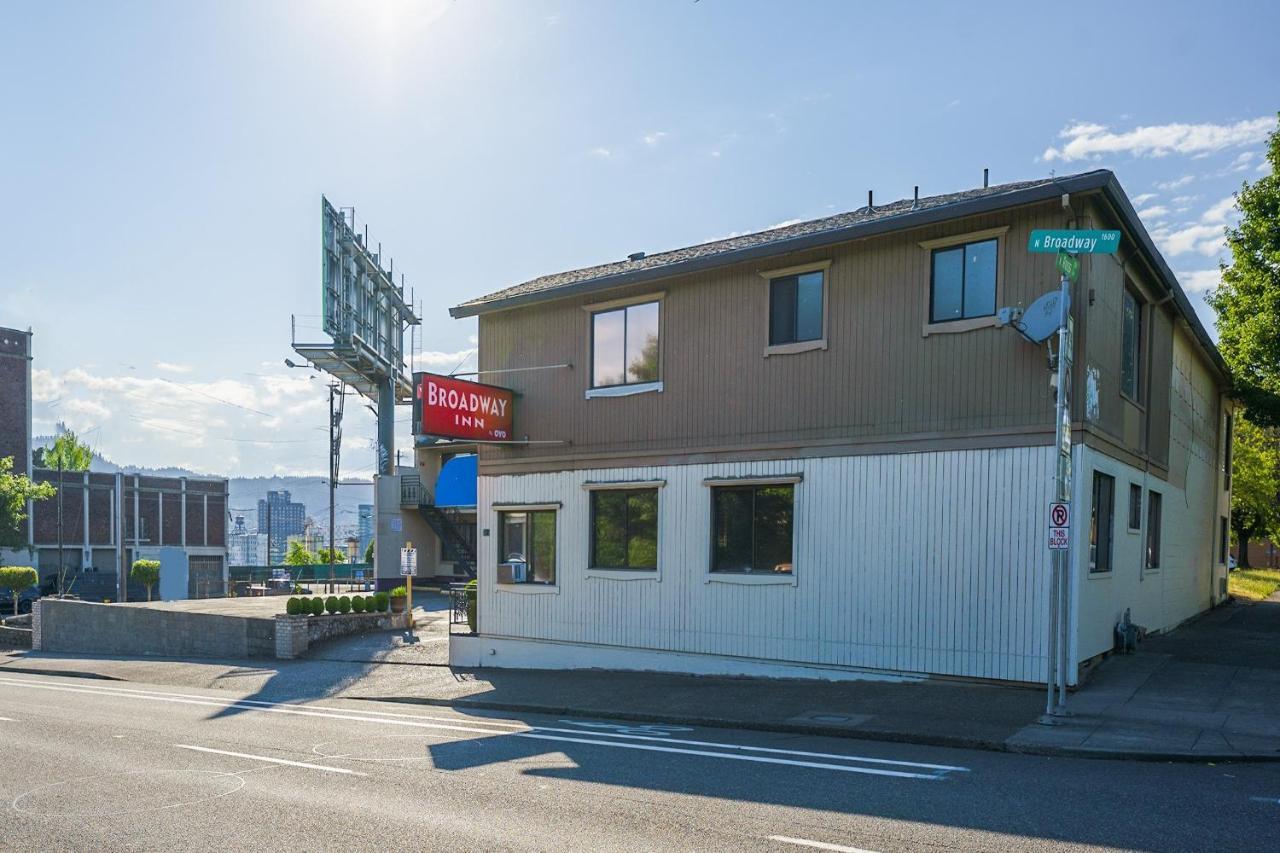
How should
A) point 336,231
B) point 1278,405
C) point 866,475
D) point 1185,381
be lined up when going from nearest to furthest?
1. point 866,475
2. point 1185,381
3. point 1278,405
4. point 336,231

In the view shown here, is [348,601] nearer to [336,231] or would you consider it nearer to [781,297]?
[781,297]

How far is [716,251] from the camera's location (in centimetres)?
1708

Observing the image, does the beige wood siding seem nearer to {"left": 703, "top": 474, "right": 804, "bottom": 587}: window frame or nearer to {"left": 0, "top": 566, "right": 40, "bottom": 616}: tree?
{"left": 703, "top": 474, "right": 804, "bottom": 587}: window frame

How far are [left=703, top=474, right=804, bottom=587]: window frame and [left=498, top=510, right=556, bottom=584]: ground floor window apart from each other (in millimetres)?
3350

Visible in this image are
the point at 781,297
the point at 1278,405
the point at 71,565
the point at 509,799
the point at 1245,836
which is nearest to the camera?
the point at 1245,836

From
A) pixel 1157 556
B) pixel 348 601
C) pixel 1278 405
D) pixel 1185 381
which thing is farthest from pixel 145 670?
pixel 1278 405

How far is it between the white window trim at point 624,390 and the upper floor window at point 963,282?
16.0 ft

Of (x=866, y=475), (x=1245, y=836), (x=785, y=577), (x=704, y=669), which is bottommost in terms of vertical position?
(x=1245, y=836)

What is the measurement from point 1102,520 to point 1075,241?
530cm

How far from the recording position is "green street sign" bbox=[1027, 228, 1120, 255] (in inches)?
436

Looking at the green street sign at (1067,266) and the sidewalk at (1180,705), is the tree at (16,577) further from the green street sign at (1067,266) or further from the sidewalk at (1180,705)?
the green street sign at (1067,266)

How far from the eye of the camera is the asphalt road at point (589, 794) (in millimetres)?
6926

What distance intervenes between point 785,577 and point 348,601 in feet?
39.6

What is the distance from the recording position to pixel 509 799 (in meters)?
8.19
